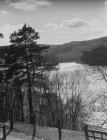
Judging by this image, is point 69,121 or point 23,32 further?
point 69,121

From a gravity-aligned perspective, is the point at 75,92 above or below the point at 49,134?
below

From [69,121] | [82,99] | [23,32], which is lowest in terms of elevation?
[69,121]

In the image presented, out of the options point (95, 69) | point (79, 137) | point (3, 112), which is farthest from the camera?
point (3, 112)

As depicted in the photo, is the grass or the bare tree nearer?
the grass

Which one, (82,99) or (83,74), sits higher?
(83,74)

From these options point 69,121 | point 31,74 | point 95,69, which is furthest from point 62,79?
point 95,69

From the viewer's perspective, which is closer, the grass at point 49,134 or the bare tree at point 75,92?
the grass at point 49,134

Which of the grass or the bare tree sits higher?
the grass

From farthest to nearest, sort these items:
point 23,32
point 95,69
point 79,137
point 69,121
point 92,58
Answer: point 69,121 → point 23,32 → point 95,69 → point 92,58 → point 79,137

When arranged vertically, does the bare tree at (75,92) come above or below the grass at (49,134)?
below

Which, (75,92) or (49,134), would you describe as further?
(75,92)

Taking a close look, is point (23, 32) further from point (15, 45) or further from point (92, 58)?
point (92, 58)
